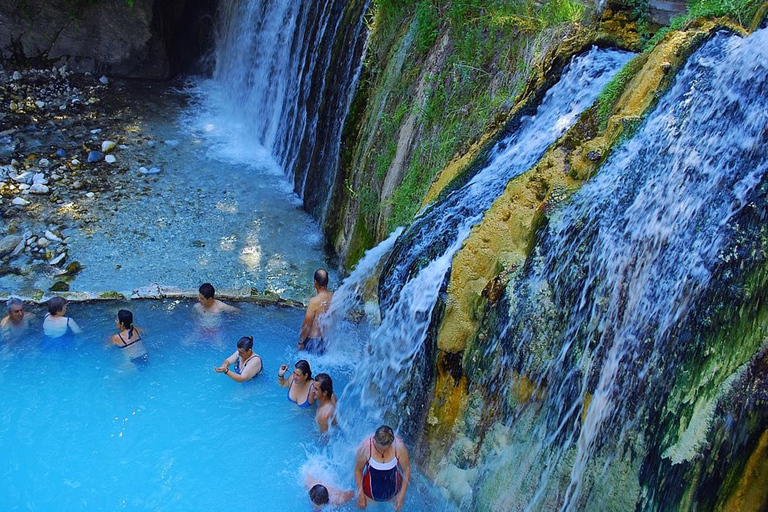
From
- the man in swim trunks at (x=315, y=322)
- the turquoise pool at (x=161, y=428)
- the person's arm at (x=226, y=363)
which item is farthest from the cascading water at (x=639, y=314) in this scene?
the person's arm at (x=226, y=363)

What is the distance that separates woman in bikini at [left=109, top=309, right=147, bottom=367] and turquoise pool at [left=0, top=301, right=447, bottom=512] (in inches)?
3.1

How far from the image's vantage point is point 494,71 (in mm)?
5773

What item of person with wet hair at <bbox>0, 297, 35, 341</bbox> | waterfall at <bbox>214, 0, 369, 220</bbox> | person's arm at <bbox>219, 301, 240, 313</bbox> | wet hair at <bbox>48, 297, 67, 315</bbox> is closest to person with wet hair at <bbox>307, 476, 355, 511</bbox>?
person's arm at <bbox>219, 301, 240, 313</bbox>

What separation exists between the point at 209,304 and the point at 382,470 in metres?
2.48

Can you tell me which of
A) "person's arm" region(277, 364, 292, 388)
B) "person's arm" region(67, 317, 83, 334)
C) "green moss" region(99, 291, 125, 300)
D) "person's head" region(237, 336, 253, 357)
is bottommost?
"person's arm" region(67, 317, 83, 334)

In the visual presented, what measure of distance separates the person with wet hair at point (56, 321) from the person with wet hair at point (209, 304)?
1066 millimetres

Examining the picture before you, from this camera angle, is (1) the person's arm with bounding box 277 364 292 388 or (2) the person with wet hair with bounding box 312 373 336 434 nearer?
(2) the person with wet hair with bounding box 312 373 336 434

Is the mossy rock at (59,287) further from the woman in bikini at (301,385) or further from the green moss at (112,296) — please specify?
the woman in bikini at (301,385)

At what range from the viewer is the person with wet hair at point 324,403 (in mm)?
5004

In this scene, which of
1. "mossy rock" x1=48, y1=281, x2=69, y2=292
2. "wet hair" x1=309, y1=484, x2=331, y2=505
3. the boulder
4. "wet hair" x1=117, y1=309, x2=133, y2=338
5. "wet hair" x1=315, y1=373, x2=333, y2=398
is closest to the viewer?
"wet hair" x1=309, y1=484, x2=331, y2=505

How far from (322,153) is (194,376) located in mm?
3325

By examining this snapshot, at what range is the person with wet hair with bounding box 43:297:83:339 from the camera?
5695 millimetres

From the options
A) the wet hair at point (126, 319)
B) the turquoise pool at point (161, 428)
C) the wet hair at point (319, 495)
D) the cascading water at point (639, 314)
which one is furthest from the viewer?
the wet hair at point (126, 319)

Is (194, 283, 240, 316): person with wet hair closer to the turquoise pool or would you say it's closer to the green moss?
the turquoise pool
